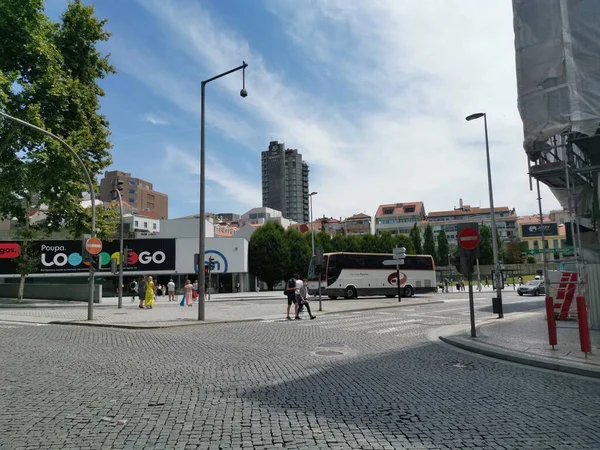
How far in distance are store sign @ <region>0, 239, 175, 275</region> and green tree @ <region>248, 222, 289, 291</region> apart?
13.9 metres

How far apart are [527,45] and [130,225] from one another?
180 feet

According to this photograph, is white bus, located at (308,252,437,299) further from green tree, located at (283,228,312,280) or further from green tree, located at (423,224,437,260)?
green tree, located at (423,224,437,260)

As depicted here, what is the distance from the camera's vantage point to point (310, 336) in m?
13.1

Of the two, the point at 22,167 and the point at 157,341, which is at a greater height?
the point at 22,167

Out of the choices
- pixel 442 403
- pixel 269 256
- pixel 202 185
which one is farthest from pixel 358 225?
pixel 442 403

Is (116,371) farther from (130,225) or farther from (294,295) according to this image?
(130,225)

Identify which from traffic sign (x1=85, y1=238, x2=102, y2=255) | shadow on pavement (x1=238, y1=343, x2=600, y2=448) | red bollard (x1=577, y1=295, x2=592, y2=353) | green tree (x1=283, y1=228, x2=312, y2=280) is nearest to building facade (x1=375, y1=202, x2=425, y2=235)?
green tree (x1=283, y1=228, x2=312, y2=280)

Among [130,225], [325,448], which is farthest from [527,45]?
[130,225]

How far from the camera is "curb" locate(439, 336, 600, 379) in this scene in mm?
7746

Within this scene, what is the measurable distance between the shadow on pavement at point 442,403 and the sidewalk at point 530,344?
544mm

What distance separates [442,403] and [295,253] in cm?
5495

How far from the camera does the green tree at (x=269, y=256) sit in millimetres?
58500

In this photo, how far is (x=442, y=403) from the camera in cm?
593

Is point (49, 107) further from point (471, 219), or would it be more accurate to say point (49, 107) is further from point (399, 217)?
point (471, 219)
